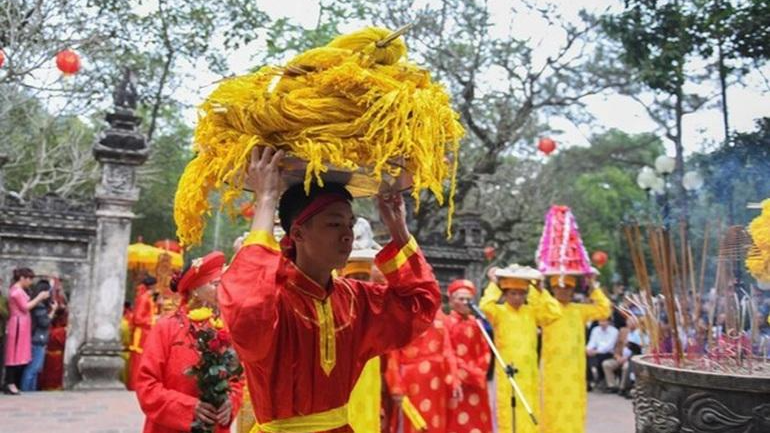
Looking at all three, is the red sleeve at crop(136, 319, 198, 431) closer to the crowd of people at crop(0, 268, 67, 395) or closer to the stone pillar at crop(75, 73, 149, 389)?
the crowd of people at crop(0, 268, 67, 395)

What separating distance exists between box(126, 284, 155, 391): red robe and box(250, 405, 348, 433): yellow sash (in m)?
8.25

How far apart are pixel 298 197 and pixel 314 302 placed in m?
0.38

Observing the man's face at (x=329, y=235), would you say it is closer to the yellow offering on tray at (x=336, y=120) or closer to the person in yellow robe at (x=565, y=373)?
the yellow offering on tray at (x=336, y=120)

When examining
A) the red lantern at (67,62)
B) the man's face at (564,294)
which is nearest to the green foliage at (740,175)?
the man's face at (564,294)

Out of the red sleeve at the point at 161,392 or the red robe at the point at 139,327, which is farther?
the red robe at the point at 139,327

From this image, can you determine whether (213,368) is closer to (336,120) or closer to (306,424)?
(306,424)

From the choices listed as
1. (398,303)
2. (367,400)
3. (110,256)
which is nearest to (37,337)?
(110,256)

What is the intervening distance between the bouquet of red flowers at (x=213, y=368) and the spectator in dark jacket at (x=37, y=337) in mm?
7486

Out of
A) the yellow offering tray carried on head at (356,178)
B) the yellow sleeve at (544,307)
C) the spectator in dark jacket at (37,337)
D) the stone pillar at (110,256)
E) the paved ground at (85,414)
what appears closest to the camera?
the yellow offering tray carried on head at (356,178)

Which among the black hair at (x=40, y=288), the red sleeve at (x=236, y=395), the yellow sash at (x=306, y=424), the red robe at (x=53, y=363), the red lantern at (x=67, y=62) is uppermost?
the red lantern at (x=67, y=62)

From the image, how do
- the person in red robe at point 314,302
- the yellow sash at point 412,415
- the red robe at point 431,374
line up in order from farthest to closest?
the red robe at point 431,374 → the yellow sash at point 412,415 → the person in red robe at point 314,302

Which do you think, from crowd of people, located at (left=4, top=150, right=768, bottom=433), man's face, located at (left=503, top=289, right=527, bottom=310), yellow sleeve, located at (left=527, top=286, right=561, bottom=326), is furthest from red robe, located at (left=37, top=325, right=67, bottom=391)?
yellow sleeve, located at (left=527, top=286, right=561, bottom=326)

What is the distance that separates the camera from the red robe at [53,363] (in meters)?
10.1

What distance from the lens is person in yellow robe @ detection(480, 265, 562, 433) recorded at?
22.2 ft
